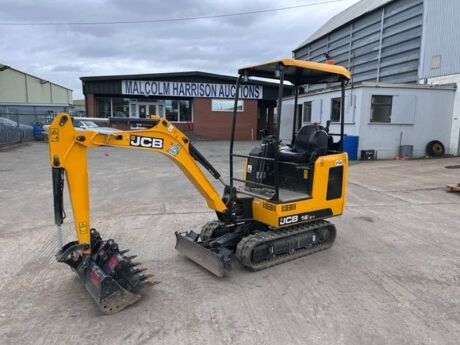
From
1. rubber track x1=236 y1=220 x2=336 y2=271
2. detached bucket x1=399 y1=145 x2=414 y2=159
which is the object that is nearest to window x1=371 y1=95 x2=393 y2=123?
detached bucket x1=399 y1=145 x2=414 y2=159

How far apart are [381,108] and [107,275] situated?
1389cm

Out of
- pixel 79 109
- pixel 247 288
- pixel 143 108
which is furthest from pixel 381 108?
pixel 79 109

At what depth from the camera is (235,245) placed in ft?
15.9

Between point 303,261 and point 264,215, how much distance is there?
0.79 meters

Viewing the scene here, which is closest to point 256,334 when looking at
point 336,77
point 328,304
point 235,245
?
point 328,304

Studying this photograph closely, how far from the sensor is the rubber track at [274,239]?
4.39 metres

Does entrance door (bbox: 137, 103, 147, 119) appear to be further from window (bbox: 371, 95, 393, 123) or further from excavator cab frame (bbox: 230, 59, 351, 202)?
excavator cab frame (bbox: 230, 59, 351, 202)

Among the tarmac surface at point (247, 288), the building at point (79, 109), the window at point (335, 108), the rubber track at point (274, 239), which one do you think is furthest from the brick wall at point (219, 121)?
the rubber track at point (274, 239)

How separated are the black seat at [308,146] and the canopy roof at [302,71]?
2.57ft

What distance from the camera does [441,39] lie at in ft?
50.4

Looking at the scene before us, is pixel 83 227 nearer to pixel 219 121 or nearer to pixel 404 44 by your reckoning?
pixel 404 44

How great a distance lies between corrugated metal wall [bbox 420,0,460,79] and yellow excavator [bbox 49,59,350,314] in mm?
12045

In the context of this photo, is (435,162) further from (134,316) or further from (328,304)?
(134,316)

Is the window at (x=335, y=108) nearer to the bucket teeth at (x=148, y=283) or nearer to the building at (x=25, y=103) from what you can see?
the bucket teeth at (x=148, y=283)
